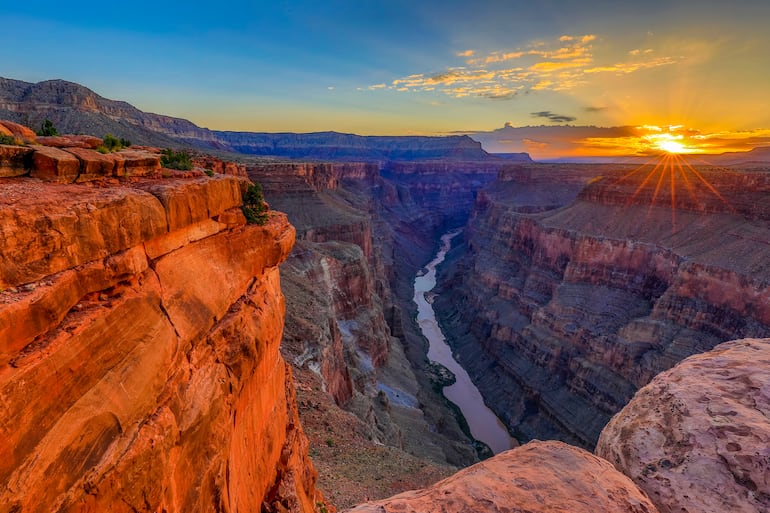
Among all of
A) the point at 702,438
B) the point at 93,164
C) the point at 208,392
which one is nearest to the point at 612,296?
the point at 702,438

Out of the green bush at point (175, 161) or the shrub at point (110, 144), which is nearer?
the shrub at point (110, 144)

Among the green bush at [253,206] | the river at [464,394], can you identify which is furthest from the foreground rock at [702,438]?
the river at [464,394]

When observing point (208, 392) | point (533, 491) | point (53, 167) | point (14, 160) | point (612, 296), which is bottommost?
point (612, 296)

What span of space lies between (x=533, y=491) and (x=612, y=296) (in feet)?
162

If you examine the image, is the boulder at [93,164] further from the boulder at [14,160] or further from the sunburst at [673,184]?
the sunburst at [673,184]

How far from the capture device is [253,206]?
13633mm

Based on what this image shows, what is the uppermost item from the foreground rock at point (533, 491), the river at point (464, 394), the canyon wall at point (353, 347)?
the foreground rock at point (533, 491)

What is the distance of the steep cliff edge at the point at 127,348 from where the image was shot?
226 inches

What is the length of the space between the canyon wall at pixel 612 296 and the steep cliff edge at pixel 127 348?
39.1 meters

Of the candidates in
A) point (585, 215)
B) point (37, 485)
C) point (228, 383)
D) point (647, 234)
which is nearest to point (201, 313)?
point (228, 383)

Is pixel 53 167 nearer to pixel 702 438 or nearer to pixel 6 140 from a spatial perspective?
pixel 6 140

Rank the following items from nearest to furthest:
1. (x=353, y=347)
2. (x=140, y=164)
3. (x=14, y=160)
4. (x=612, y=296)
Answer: (x=14, y=160)
(x=140, y=164)
(x=353, y=347)
(x=612, y=296)

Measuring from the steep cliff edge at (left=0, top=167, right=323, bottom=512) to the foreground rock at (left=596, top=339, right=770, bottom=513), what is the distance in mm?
8824

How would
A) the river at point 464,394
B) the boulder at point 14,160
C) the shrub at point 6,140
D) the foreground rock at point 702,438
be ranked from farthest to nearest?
1. the river at point 464,394
2. the shrub at point 6,140
3. the boulder at point 14,160
4. the foreground rock at point 702,438
